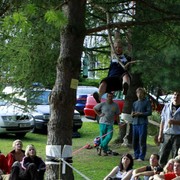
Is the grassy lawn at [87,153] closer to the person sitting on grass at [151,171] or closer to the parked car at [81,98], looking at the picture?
the person sitting on grass at [151,171]

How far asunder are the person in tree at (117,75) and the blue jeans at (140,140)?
1.81 metres

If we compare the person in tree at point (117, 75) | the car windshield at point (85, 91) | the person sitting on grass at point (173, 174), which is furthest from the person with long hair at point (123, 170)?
the car windshield at point (85, 91)

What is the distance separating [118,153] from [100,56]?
9.37ft

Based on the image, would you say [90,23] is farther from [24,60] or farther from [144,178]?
[144,178]

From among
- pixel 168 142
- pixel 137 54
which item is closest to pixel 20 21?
pixel 137 54

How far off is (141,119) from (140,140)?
48 cm

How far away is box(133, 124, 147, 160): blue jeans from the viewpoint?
1309cm

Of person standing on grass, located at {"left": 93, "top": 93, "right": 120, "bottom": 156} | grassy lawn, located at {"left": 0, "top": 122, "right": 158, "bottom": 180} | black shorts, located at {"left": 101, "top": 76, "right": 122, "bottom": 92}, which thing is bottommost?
grassy lawn, located at {"left": 0, "top": 122, "right": 158, "bottom": 180}

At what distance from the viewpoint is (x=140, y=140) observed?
13.1 meters

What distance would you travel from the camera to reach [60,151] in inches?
349

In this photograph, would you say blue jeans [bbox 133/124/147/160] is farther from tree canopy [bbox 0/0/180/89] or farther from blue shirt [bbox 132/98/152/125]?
tree canopy [bbox 0/0/180/89]

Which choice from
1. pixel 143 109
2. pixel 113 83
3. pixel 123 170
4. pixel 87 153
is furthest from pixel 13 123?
pixel 123 170

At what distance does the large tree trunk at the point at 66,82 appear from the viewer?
8.90 m

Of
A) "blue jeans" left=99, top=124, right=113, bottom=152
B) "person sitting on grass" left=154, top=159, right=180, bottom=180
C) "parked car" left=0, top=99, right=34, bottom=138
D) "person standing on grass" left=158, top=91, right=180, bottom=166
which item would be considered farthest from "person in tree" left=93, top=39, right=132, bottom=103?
"parked car" left=0, top=99, right=34, bottom=138
